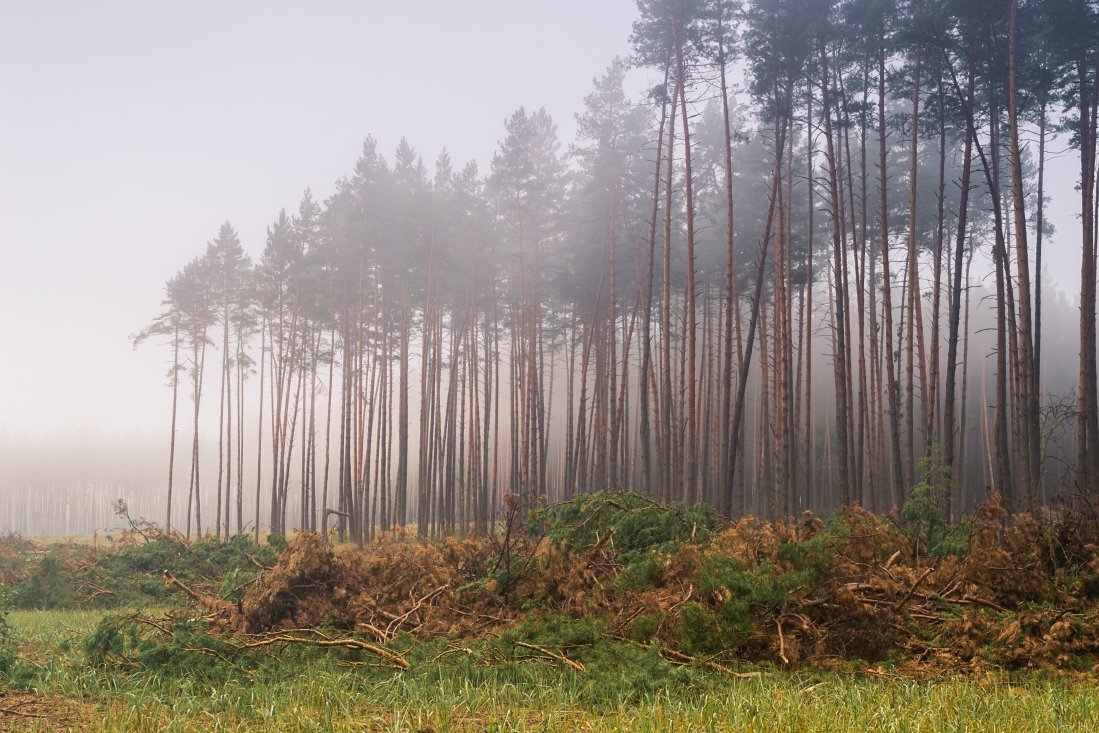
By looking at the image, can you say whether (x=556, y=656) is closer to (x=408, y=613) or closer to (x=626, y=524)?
(x=408, y=613)

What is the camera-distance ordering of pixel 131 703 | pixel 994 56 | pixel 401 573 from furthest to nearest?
pixel 994 56 < pixel 401 573 < pixel 131 703

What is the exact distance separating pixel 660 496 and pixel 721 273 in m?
14.4

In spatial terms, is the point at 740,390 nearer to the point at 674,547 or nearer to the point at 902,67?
the point at 674,547

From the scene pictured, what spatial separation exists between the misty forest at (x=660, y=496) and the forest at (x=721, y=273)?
0.17m

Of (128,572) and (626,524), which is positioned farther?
(128,572)

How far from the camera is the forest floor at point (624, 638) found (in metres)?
5.22

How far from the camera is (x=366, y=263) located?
34.6 metres

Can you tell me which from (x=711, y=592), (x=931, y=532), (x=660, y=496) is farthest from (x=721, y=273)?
(x=711, y=592)

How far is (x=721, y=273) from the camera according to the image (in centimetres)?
3225

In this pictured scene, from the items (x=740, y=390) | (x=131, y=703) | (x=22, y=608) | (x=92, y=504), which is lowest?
(x=92, y=504)

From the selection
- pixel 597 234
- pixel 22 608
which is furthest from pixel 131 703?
pixel 597 234

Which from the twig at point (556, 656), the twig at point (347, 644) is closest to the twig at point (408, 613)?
the twig at point (347, 644)

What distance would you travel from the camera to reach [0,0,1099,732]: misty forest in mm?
6207

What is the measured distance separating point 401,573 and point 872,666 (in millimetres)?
5789
